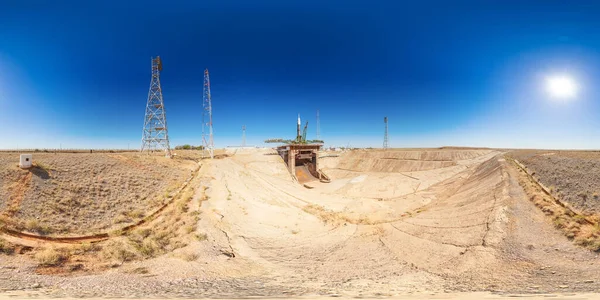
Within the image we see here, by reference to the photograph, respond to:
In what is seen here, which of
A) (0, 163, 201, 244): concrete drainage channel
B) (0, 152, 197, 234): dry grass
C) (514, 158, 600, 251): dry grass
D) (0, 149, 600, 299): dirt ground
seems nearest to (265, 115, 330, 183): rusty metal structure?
(0, 149, 600, 299): dirt ground

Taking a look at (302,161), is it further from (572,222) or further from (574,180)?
(572,222)

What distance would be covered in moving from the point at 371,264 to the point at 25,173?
66.7ft

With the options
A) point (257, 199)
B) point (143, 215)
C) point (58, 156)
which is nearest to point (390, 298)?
point (143, 215)

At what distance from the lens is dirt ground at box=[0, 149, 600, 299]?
8906 mm

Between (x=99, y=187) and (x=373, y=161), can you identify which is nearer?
(x=99, y=187)

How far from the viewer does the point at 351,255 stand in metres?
13.6

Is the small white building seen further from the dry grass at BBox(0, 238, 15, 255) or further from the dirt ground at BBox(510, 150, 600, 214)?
the dirt ground at BBox(510, 150, 600, 214)

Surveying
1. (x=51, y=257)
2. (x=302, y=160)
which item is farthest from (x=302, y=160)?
(x=51, y=257)

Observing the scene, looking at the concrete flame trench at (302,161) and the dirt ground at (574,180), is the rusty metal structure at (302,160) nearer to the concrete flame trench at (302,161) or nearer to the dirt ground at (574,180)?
the concrete flame trench at (302,161)

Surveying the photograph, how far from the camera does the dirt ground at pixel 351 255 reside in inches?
351

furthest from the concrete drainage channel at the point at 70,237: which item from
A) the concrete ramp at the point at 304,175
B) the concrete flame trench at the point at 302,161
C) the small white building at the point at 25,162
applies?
the concrete ramp at the point at 304,175

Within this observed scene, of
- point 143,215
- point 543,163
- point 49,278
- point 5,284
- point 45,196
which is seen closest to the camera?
point 5,284

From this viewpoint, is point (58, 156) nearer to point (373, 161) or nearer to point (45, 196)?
point (45, 196)

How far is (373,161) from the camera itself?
56094 mm
